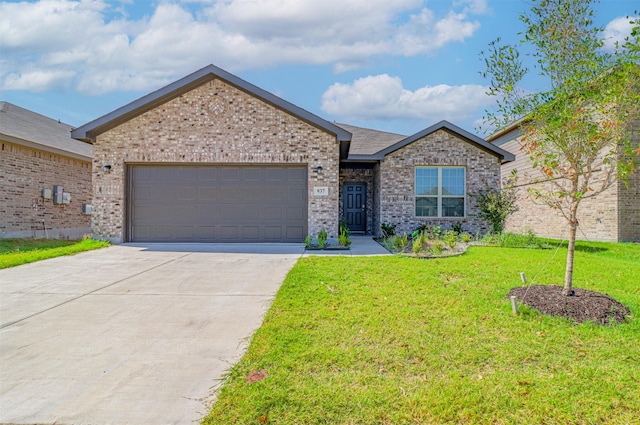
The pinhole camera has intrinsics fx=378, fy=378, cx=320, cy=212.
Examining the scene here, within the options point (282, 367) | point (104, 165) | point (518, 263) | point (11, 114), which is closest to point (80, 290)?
point (282, 367)

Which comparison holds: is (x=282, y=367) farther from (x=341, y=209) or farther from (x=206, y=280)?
(x=341, y=209)

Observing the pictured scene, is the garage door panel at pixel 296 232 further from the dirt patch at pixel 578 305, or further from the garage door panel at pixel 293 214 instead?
the dirt patch at pixel 578 305

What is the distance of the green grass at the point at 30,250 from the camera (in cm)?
819

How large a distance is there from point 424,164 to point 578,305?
929 centimetres

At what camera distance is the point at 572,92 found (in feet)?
15.6

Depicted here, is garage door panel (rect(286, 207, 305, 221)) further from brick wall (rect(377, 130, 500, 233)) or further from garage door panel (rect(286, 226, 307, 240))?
brick wall (rect(377, 130, 500, 233))

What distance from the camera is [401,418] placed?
2.52 metres

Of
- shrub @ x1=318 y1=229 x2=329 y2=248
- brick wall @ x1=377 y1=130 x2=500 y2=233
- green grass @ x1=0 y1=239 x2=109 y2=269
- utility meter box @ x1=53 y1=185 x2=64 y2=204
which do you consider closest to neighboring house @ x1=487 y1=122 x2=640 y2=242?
brick wall @ x1=377 y1=130 x2=500 y2=233

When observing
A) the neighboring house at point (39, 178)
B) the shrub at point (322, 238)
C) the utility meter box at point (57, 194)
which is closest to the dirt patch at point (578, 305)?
the shrub at point (322, 238)

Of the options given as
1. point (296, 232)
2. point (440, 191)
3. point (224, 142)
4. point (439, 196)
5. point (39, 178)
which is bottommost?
point (296, 232)

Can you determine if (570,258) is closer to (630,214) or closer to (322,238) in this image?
(322,238)

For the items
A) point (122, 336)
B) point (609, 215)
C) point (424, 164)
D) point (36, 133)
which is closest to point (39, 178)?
point (36, 133)

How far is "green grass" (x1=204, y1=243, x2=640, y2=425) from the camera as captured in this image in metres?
2.59

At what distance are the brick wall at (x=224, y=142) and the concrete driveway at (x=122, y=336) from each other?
3.93 m
